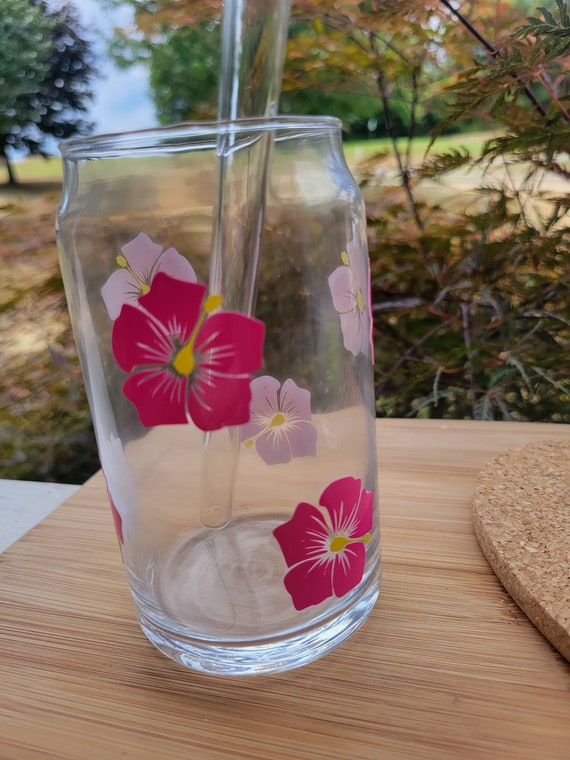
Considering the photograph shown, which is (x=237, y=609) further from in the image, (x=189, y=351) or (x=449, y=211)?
(x=449, y=211)

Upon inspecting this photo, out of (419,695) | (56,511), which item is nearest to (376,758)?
(419,695)

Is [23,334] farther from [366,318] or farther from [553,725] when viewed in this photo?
[553,725]

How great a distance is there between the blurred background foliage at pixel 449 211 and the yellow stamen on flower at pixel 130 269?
51 centimetres

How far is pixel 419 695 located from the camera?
0.35 m

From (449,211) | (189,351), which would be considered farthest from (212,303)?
(449,211)

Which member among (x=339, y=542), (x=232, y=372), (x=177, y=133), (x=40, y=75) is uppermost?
(x=40, y=75)

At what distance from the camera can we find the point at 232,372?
0.33 metres

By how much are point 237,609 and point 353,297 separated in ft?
0.60

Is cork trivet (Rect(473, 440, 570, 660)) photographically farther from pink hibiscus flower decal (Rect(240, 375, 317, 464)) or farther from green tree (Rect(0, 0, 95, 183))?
green tree (Rect(0, 0, 95, 183))

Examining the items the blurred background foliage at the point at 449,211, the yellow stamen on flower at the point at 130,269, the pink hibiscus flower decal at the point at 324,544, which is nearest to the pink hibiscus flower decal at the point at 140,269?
the yellow stamen on flower at the point at 130,269

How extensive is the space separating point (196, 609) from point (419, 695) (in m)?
0.13

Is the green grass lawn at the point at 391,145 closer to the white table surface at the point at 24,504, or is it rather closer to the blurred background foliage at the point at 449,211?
the blurred background foliage at the point at 449,211

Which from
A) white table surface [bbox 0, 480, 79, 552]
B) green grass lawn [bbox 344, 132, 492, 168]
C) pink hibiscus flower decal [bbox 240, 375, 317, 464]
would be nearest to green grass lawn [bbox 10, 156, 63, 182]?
green grass lawn [bbox 344, 132, 492, 168]

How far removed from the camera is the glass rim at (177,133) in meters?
0.32
